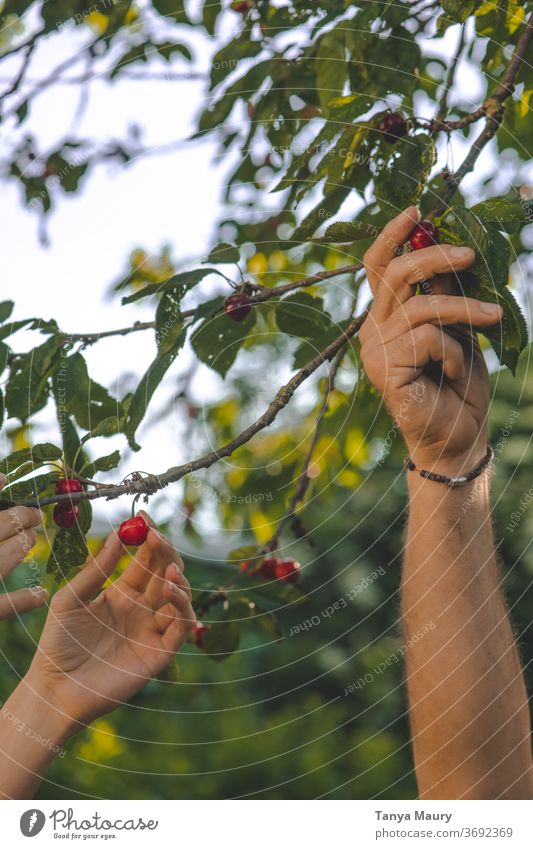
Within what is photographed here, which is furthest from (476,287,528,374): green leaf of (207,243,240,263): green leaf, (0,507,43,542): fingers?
(0,507,43,542): fingers

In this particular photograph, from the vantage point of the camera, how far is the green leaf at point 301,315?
3.81 feet

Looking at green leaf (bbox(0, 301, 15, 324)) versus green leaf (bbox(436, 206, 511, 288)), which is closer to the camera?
green leaf (bbox(436, 206, 511, 288))

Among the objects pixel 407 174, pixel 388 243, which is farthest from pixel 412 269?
pixel 407 174

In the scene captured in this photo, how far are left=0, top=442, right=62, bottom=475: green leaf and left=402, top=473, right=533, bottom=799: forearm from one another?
1.32 feet

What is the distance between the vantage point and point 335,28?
1138 millimetres

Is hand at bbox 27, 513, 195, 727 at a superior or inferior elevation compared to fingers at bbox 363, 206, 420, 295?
inferior

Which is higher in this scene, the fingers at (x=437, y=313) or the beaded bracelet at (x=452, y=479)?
the fingers at (x=437, y=313)

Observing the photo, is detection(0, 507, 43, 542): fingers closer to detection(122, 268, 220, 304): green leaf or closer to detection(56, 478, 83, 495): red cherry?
detection(56, 478, 83, 495): red cherry

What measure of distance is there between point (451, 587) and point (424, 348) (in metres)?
0.35

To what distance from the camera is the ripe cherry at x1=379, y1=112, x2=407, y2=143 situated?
1.02 m

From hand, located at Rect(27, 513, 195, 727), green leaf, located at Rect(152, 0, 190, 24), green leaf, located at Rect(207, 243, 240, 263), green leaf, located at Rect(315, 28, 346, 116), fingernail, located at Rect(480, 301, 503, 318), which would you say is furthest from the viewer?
green leaf, located at Rect(152, 0, 190, 24)

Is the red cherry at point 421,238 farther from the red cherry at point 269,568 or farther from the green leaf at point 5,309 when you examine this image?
the red cherry at point 269,568

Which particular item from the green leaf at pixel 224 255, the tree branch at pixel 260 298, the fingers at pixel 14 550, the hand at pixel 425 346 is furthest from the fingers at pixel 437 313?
the fingers at pixel 14 550
